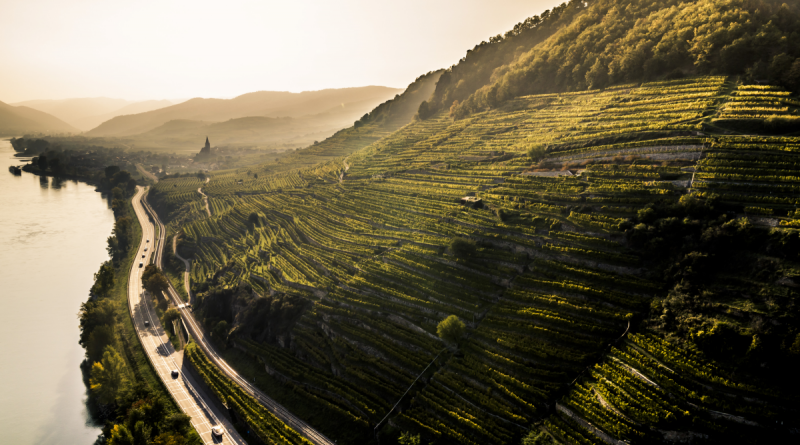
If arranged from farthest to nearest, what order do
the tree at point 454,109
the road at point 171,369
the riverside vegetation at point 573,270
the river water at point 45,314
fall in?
the tree at point 454,109, the river water at point 45,314, the road at point 171,369, the riverside vegetation at point 573,270

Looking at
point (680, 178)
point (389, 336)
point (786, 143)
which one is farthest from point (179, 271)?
point (786, 143)

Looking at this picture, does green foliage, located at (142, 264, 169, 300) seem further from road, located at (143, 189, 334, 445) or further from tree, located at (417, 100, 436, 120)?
tree, located at (417, 100, 436, 120)

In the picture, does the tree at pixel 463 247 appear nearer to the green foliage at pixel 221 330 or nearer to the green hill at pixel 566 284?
the green hill at pixel 566 284

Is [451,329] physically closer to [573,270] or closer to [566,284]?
[566,284]

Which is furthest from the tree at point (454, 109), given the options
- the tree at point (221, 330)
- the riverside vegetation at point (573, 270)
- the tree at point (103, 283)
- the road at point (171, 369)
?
the tree at point (103, 283)

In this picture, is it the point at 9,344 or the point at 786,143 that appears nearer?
the point at 786,143

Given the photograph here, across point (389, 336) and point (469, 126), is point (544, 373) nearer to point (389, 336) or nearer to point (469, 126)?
point (389, 336)
